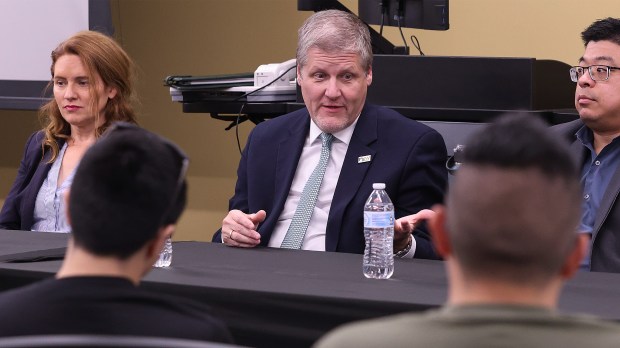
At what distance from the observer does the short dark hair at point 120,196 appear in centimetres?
132

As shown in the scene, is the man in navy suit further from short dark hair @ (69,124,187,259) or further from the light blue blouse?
short dark hair @ (69,124,187,259)

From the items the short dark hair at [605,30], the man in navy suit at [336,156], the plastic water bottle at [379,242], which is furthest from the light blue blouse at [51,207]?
the short dark hair at [605,30]

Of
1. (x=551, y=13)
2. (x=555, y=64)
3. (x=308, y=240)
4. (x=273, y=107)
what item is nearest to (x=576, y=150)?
(x=555, y=64)

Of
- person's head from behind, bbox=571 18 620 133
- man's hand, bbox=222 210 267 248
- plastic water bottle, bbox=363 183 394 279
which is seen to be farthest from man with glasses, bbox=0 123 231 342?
person's head from behind, bbox=571 18 620 133

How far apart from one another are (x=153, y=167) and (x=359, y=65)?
1.68 m

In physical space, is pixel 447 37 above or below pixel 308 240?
above

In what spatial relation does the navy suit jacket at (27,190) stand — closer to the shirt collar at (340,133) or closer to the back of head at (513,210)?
the shirt collar at (340,133)

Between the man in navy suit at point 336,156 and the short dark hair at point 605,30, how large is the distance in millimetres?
583

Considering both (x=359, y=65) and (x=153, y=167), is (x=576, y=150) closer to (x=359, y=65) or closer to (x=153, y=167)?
(x=359, y=65)

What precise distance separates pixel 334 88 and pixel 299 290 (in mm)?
1023

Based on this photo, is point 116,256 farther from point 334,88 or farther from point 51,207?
point 51,207

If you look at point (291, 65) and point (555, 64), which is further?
point (291, 65)

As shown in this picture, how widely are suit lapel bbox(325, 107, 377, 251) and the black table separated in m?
0.29

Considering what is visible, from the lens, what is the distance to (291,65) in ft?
12.7
